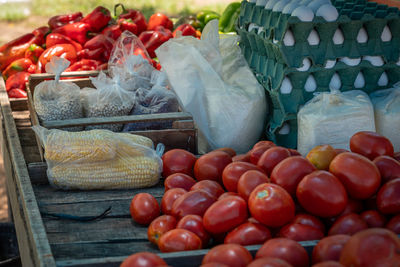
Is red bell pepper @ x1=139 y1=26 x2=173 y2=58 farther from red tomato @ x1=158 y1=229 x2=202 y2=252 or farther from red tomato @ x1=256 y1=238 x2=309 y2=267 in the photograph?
red tomato @ x1=256 y1=238 x2=309 y2=267

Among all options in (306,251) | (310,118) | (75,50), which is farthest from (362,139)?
(75,50)

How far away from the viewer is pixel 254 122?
8.29ft

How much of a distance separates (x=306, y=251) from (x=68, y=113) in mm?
1570

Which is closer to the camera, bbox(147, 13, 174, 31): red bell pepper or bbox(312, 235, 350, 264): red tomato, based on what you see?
bbox(312, 235, 350, 264): red tomato

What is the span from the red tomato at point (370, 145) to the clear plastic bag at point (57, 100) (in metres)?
1.32

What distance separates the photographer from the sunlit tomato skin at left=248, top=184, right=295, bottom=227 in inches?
56.1

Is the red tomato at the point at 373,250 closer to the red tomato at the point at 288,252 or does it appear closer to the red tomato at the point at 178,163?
the red tomato at the point at 288,252

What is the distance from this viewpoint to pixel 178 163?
2109 millimetres

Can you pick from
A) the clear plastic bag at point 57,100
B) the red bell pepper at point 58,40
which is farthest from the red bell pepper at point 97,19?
the clear plastic bag at point 57,100

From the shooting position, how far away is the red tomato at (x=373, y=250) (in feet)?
3.52

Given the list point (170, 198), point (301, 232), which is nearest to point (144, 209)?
point (170, 198)

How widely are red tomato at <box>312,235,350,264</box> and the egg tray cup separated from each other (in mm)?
1198

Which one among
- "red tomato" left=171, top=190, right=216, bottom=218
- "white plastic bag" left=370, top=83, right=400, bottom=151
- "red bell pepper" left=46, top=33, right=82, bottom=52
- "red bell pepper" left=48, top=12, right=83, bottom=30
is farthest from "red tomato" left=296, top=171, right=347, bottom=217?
"red bell pepper" left=48, top=12, right=83, bottom=30

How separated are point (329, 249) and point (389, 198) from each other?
0.37m
